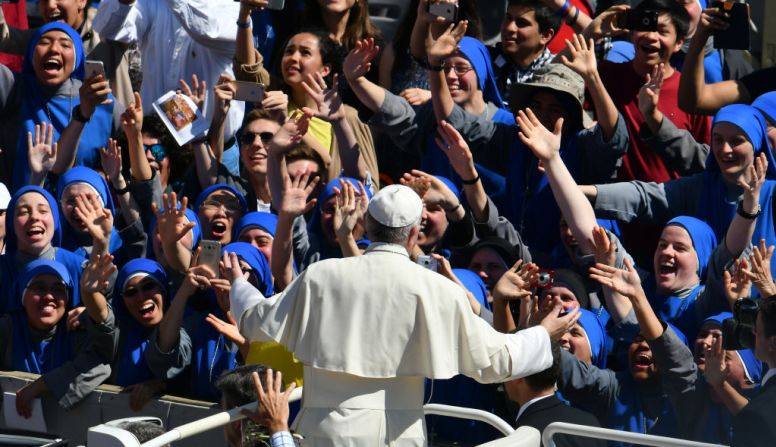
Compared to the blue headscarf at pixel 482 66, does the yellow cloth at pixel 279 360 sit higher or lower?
lower

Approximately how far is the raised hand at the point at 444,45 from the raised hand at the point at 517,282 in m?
1.57

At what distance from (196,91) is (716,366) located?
376cm

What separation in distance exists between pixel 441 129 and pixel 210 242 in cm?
131

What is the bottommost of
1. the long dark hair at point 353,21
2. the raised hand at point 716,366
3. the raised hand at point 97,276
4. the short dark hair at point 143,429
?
the raised hand at point 97,276

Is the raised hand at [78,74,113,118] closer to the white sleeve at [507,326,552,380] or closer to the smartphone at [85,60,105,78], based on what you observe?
the smartphone at [85,60,105,78]

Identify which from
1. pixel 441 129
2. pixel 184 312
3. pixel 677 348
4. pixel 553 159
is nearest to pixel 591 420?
pixel 677 348

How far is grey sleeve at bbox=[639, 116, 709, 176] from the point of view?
7.36 metres

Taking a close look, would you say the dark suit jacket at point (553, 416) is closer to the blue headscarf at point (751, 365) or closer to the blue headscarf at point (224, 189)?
the blue headscarf at point (751, 365)

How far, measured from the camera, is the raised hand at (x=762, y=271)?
20.1 feet

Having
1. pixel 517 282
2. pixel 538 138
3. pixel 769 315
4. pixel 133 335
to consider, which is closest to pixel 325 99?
pixel 538 138

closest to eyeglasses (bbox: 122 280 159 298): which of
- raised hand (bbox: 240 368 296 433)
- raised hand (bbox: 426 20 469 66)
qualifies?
raised hand (bbox: 426 20 469 66)

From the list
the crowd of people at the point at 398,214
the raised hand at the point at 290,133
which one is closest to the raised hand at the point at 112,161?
the crowd of people at the point at 398,214

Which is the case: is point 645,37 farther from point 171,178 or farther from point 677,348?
point 171,178

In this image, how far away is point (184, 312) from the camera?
24.6 feet
